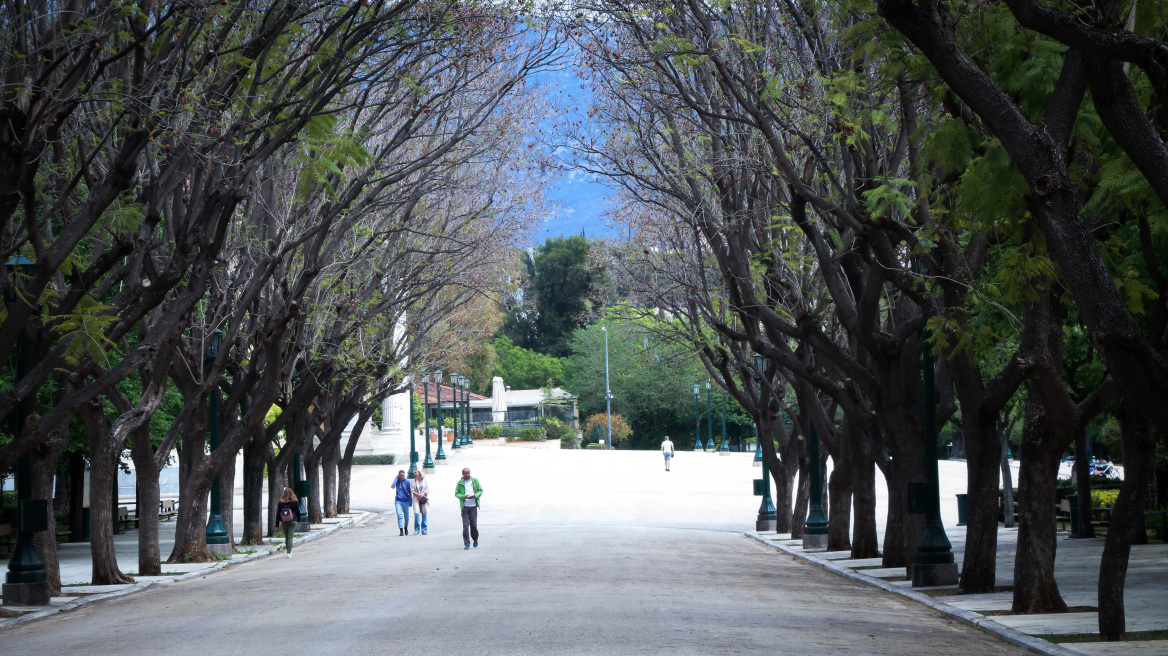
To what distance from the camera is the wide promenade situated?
430 inches

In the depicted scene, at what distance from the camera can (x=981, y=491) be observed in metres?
15.2

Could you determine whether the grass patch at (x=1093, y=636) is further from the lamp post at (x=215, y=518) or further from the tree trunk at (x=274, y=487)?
the tree trunk at (x=274, y=487)

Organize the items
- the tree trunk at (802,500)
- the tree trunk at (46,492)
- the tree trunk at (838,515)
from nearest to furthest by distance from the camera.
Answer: the tree trunk at (46,492)
the tree trunk at (838,515)
the tree trunk at (802,500)

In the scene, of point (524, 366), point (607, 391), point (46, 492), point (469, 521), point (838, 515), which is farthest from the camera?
point (524, 366)

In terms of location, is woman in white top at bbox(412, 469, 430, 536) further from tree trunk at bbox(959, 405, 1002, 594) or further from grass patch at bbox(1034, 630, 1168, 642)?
grass patch at bbox(1034, 630, 1168, 642)

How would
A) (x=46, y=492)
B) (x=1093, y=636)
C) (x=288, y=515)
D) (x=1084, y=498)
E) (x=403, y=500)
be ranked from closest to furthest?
1. (x=1093, y=636)
2. (x=46, y=492)
3. (x=288, y=515)
4. (x=1084, y=498)
5. (x=403, y=500)

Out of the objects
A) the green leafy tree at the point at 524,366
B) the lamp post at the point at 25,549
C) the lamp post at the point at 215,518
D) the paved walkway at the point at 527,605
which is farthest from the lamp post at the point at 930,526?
the green leafy tree at the point at 524,366

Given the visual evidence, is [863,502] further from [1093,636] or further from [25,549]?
[25,549]

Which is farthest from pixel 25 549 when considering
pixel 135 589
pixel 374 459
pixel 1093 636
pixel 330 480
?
pixel 374 459

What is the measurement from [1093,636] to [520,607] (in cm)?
612

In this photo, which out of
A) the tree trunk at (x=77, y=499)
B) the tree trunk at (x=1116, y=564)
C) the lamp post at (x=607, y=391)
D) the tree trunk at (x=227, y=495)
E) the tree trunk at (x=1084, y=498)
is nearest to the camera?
the tree trunk at (x=1116, y=564)

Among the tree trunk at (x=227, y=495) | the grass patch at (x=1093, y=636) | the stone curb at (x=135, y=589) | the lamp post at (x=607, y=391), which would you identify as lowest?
the stone curb at (x=135, y=589)

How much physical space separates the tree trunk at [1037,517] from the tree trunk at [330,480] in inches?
1089

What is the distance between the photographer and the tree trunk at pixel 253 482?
1062 inches
